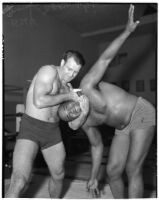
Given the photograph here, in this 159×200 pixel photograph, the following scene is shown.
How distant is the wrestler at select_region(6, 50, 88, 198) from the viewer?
54.6 inches

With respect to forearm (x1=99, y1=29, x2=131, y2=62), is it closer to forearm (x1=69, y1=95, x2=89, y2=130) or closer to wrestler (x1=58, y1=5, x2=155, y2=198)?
wrestler (x1=58, y1=5, x2=155, y2=198)

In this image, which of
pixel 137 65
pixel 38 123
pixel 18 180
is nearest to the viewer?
pixel 18 180

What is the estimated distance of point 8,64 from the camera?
4.85 feet

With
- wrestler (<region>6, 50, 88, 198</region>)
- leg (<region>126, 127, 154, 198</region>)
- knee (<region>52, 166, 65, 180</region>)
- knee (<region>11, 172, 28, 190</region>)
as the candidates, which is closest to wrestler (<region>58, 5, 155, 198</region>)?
leg (<region>126, 127, 154, 198</region>)

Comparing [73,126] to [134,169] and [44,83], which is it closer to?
[44,83]

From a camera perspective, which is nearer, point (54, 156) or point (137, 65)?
point (54, 156)

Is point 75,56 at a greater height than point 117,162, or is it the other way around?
point 75,56

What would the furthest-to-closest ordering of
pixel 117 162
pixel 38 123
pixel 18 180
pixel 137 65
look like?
pixel 137 65
pixel 117 162
pixel 38 123
pixel 18 180

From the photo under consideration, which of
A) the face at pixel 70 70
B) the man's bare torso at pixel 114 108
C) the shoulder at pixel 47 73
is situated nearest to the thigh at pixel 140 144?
the man's bare torso at pixel 114 108

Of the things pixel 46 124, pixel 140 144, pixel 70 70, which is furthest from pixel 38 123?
pixel 140 144

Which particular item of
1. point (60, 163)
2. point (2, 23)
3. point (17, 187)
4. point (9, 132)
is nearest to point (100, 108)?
point (60, 163)

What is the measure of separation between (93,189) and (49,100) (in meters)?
0.74

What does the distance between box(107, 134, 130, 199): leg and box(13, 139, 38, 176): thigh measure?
1.81ft

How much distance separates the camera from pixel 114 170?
62.1 inches
